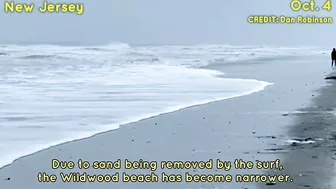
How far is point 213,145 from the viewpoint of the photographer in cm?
877

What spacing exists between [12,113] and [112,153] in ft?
16.0

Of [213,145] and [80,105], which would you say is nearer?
[213,145]

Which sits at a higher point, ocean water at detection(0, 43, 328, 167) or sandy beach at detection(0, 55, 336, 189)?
ocean water at detection(0, 43, 328, 167)

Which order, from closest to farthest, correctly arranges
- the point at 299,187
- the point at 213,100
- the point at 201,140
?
the point at 299,187, the point at 201,140, the point at 213,100

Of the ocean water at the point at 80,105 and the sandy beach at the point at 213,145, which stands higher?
the ocean water at the point at 80,105

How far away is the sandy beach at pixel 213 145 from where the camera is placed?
676 cm

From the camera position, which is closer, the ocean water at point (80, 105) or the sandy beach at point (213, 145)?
the sandy beach at point (213, 145)

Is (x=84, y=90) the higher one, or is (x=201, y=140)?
(x=84, y=90)

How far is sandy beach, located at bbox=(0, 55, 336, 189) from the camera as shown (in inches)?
266

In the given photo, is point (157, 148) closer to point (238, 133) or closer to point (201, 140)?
point (201, 140)

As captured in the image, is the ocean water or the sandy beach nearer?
the sandy beach

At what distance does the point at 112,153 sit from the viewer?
8.23m

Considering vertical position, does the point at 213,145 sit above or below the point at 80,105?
below

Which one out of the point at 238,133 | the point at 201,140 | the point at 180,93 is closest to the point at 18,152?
the point at 201,140
